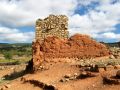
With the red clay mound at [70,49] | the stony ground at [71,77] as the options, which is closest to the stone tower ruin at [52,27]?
the red clay mound at [70,49]

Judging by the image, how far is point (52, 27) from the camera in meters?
27.7

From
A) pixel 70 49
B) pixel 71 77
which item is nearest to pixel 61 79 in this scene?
pixel 71 77

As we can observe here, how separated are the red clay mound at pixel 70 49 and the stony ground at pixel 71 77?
48cm

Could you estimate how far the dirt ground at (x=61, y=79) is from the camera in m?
15.5

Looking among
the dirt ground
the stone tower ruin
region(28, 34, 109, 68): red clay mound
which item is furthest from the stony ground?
the stone tower ruin

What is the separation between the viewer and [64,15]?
2772 cm

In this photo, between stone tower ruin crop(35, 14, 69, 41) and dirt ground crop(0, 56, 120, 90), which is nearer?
dirt ground crop(0, 56, 120, 90)

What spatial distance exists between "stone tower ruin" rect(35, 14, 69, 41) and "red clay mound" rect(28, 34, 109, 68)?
5.72 m

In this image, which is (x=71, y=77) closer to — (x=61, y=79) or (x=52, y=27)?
(x=61, y=79)

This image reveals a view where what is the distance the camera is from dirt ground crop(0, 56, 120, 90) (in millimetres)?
15461

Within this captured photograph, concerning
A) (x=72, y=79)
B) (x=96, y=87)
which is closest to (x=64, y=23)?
(x=72, y=79)

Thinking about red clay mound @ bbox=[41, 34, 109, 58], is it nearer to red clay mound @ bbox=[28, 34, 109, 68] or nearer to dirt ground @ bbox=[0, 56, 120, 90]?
red clay mound @ bbox=[28, 34, 109, 68]

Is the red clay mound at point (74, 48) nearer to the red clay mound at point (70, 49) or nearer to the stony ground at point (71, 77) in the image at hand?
the red clay mound at point (70, 49)

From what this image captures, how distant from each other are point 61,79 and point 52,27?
10.9 m
